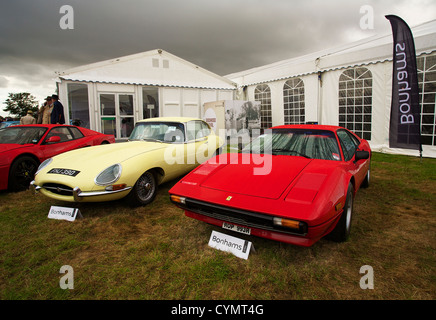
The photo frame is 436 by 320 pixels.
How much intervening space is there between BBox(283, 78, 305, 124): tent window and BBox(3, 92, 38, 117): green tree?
71.5m

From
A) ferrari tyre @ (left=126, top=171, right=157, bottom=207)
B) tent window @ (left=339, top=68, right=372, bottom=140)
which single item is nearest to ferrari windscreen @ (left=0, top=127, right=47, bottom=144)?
ferrari tyre @ (left=126, top=171, right=157, bottom=207)

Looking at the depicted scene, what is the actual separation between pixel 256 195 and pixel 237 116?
342 inches

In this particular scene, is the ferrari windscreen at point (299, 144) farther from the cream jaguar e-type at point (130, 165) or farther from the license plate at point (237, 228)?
the cream jaguar e-type at point (130, 165)

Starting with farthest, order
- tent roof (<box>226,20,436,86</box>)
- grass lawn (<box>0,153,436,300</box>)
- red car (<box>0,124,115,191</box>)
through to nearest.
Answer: tent roof (<box>226,20,436,86</box>), red car (<box>0,124,115,191</box>), grass lawn (<box>0,153,436,300</box>)

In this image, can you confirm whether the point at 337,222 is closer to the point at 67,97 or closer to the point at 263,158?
the point at 263,158

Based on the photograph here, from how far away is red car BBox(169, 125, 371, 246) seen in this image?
6.06 ft

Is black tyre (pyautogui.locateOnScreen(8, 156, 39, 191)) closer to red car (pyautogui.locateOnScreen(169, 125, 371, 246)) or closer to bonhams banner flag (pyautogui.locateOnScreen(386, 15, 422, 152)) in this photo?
red car (pyautogui.locateOnScreen(169, 125, 371, 246))

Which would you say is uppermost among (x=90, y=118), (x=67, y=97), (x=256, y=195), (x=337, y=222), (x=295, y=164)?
(x=67, y=97)

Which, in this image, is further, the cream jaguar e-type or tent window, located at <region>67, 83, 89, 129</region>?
tent window, located at <region>67, 83, 89, 129</region>

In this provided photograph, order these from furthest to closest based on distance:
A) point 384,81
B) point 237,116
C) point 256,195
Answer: point 237,116
point 384,81
point 256,195

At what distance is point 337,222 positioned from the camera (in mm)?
2256
